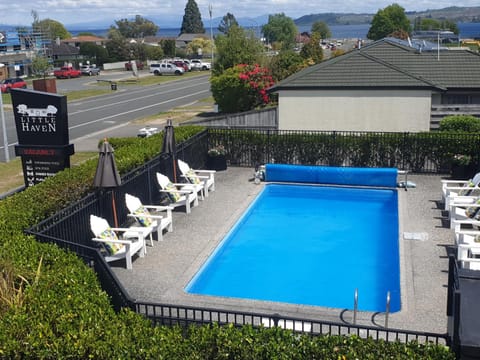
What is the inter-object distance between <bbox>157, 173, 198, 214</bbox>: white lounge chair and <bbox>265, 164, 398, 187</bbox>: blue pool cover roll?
3872 mm

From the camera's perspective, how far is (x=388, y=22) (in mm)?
118500

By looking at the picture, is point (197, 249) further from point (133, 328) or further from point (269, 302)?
point (133, 328)

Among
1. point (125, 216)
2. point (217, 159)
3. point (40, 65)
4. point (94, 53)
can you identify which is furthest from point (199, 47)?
point (125, 216)

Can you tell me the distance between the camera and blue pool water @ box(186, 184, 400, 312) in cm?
1177

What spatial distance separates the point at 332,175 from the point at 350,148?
158cm

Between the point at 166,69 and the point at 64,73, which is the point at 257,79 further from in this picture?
the point at 64,73

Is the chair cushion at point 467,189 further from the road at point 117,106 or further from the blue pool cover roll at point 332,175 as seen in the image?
the road at point 117,106

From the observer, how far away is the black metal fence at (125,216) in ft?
24.8

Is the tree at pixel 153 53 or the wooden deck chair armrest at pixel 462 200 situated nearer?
the wooden deck chair armrest at pixel 462 200

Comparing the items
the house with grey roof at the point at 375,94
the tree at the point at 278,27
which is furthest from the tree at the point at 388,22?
the house with grey roof at the point at 375,94

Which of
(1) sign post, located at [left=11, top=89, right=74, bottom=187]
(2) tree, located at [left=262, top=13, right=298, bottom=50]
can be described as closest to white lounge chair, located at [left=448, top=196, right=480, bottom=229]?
(1) sign post, located at [left=11, top=89, right=74, bottom=187]

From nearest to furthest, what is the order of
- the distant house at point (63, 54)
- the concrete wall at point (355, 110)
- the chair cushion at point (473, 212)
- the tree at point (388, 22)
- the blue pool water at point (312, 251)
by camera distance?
the blue pool water at point (312, 251), the chair cushion at point (473, 212), the concrete wall at point (355, 110), the distant house at point (63, 54), the tree at point (388, 22)

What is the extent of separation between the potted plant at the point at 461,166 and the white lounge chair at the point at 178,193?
8.41 m

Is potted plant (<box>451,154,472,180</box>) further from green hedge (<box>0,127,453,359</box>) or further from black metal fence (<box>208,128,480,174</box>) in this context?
green hedge (<box>0,127,453,359</box>)
